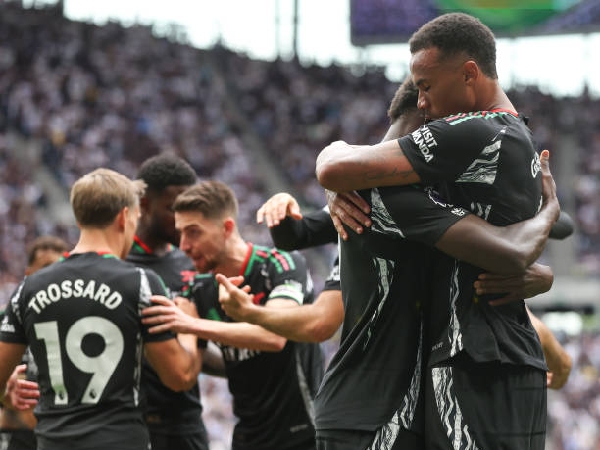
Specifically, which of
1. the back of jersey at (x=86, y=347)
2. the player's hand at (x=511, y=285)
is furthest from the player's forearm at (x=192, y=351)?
the player's hand at (x=511, y=285)

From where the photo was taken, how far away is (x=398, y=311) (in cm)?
337

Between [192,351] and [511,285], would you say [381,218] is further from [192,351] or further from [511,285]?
[192,351]

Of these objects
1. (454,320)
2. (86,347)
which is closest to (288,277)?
(86,347)

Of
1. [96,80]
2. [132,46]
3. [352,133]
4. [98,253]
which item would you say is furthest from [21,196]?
[98,253]

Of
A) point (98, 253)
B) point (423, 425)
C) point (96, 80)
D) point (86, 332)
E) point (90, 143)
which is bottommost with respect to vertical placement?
point (423, 425)

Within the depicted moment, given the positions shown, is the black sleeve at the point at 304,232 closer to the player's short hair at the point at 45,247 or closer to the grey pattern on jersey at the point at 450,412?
the grey pattern on jersey at the point at 450,412

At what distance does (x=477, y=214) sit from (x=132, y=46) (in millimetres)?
25376

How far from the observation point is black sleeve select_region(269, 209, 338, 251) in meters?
4.16

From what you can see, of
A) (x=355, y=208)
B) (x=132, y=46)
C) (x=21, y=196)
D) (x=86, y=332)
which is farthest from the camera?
(x=132, y=46)

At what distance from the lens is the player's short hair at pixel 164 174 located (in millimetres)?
5777

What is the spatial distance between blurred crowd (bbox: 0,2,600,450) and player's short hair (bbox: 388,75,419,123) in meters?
10.6

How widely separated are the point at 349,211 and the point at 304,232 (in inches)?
34.7

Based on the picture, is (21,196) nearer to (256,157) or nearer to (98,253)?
(256,157)

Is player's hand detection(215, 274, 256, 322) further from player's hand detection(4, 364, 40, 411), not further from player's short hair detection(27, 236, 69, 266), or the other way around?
player's short hair detection(27, 236, 69, 266)
